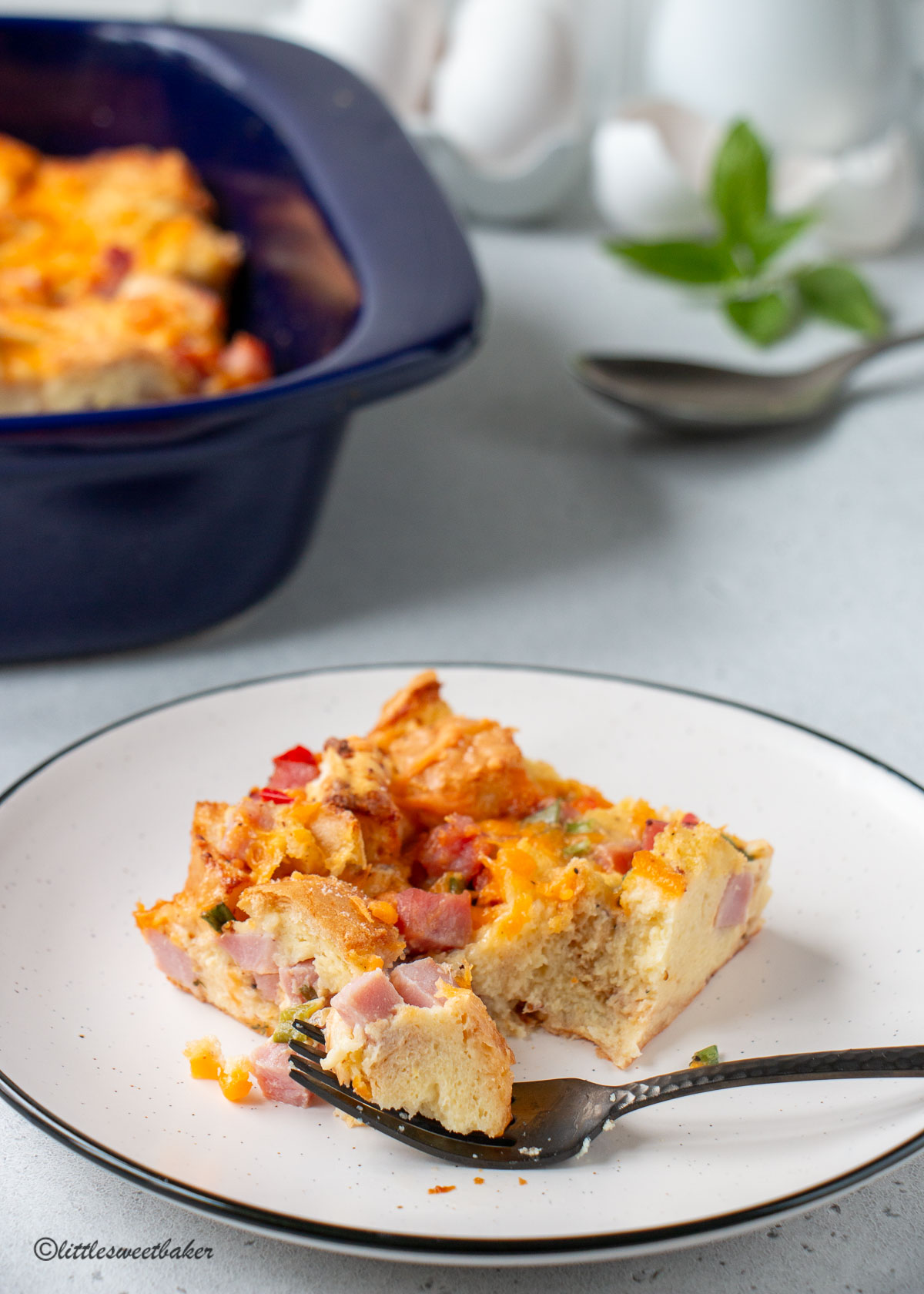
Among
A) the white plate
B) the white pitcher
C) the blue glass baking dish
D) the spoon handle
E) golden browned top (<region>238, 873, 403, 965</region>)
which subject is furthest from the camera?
the white pitcher

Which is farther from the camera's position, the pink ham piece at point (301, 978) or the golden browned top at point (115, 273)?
the golden browned top at point (115, 273)

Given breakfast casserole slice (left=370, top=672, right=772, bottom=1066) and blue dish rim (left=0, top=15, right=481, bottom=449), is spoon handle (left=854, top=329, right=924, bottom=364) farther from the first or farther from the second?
breakfast casserole slice (left=370, top=672, right=772, bottom=1066)

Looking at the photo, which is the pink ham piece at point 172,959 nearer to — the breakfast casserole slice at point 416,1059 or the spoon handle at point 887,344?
the breakfast casserole slice at point 416,1059

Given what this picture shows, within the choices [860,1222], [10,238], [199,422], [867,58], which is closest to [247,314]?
[10,238]

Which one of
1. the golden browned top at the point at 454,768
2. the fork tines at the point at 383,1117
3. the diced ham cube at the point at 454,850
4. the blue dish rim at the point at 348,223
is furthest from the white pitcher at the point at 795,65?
the fork tines at the point at 383,1117

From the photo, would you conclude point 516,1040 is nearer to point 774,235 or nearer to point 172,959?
point 172,959

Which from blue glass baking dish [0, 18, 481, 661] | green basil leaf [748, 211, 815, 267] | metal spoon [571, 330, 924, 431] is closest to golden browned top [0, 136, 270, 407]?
blue glass baking dish [0, 18, 481, 661]
